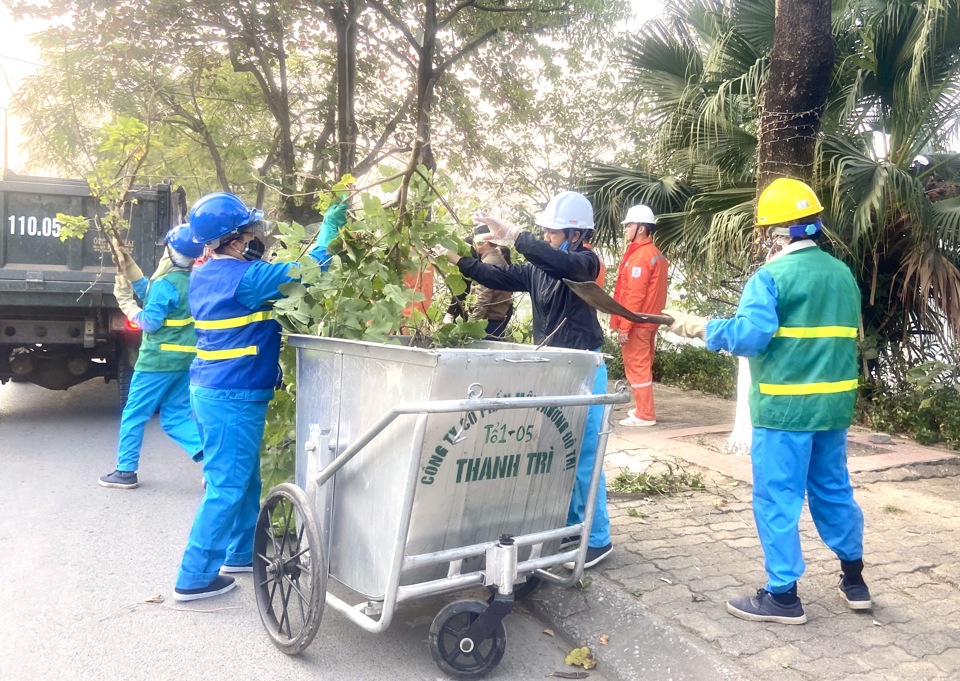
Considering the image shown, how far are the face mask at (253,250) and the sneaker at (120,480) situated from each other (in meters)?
2.31

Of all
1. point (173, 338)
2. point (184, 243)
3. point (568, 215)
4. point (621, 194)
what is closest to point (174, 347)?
point (173, 338)

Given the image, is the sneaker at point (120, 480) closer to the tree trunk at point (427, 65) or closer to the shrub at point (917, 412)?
the tree trunk at point (427, 65)

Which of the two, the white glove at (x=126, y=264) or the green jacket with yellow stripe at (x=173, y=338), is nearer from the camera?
the green jacket with yellow stripe at (x=173, y=338)

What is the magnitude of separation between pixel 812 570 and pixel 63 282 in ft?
21.2

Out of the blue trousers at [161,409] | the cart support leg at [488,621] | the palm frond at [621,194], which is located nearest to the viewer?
the cart support leg at [488,621]

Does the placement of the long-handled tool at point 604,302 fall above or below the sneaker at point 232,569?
above

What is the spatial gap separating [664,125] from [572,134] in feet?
24.0

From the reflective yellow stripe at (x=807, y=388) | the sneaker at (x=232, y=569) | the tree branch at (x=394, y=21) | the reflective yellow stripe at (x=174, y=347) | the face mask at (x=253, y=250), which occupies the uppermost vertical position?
the tree branch at (x=394, y=21)

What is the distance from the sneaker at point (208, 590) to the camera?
3.75m

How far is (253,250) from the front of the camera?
4.16m

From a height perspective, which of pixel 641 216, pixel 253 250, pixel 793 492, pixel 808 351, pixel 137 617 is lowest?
pixel 137 617

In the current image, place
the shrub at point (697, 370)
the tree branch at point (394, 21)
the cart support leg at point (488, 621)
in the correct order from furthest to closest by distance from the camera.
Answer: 1. the tree branch at point (394, 21)
2. the shrub at point (697, 370)
3. the cart support leg at point (488, 621)

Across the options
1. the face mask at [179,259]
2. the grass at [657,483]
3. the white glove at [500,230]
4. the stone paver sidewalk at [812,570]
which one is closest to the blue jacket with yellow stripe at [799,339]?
the stone paver sidewalk at [812,570]

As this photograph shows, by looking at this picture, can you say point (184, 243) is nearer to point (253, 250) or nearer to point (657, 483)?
point (253, 250)
